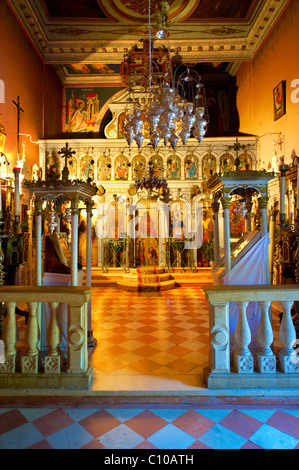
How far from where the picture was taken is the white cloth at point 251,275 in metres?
3.90

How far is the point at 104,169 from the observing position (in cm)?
1306

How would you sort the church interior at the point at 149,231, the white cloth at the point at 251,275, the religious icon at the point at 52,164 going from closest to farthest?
the church interior at the point at 149,231 < the white cloth at the point at 251,275 < the religious icon at the point at 52,164

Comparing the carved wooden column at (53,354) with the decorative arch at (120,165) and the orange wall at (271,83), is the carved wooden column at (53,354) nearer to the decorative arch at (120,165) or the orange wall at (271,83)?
the orange wall at (271,83)

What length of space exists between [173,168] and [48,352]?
35.9ft

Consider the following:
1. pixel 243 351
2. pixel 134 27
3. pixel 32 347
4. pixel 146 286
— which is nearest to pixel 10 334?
pixel 32 347

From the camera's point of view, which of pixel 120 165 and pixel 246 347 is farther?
pixel 120 165

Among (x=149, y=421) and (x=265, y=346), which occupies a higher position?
(x=265, y=346)

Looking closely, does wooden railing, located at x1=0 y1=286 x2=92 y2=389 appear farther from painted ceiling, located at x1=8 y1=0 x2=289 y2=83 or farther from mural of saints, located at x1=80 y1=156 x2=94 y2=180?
mural of saints, located at x1=80 y1=156 x2=94 y2=180

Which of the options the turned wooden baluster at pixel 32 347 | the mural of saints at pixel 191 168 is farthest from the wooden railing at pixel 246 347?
the mural of saints at pixel 191 168

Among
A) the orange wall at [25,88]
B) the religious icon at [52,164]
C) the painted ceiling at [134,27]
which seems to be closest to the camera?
the orange wall at [25,88]

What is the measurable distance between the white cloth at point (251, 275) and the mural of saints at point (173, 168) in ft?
31.0

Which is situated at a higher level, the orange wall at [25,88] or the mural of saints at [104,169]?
the orange wall at [25,88]

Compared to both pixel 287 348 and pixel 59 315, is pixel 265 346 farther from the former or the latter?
pixel 59 315

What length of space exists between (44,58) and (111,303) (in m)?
10.9
